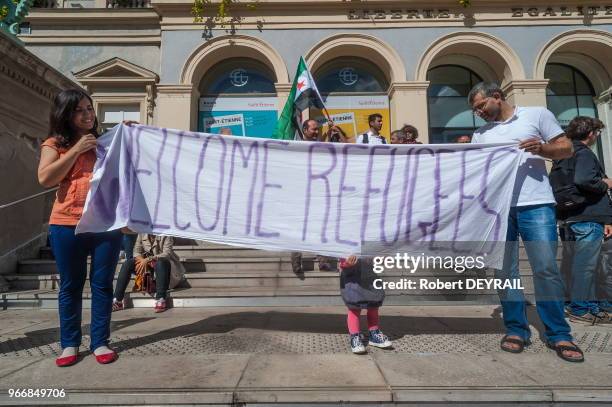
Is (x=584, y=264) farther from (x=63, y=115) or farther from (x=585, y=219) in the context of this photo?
(x=63, y=115)

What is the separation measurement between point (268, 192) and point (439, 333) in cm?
214

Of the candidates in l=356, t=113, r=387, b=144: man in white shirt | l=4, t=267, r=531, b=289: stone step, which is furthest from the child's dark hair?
l=356, t=113, r=387, b=144: man in white shirt

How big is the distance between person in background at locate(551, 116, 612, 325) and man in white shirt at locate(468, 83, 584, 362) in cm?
134

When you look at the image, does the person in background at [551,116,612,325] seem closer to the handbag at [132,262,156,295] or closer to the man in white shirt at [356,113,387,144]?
the man in white shirt at [356,113,387,144]

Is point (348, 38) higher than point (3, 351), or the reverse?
point (348, 38)

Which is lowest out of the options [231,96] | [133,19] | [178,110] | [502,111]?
[502,111]

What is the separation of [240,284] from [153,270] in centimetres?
140

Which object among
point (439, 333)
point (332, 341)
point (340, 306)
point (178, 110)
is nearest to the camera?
point (332, 341)

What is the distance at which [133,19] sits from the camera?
12602 mm

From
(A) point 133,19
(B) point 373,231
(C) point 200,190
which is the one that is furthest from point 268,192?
(A) point 133,19

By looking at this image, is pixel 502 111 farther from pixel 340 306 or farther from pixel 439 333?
pixel 340 306

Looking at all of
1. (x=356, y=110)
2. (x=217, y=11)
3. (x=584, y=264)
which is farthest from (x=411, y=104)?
(x=584, y=264)

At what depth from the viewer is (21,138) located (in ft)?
20.5

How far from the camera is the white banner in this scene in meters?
3.48
